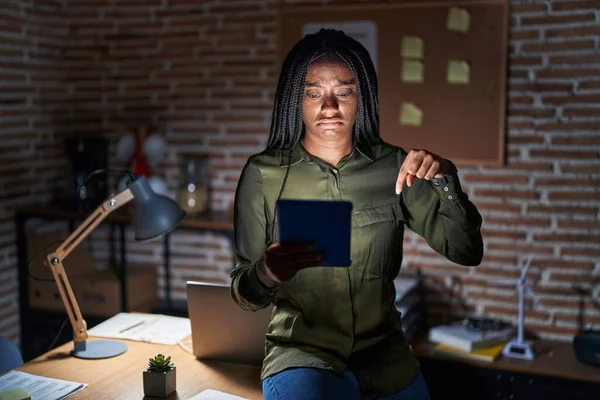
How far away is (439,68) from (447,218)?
6.22 ft

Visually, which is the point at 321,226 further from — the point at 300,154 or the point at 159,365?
the point at 159,365

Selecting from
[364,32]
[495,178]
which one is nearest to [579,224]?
[495,178]

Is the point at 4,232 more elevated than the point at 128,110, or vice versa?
the point at 128,110

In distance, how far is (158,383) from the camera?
2070 mm

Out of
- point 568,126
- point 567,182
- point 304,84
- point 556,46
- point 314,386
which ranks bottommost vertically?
point 314,386

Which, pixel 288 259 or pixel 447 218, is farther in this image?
pixel 447 218

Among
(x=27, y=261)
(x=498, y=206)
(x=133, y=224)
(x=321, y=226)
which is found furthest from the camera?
(x=27, y=261)

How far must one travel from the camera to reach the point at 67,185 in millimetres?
4180

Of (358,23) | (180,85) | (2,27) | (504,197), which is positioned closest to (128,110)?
(180,85)

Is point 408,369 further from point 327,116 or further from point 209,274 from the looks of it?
point 209,274

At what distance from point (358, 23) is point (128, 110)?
1489 millimetres

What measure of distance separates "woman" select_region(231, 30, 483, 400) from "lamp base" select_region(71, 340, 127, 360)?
2.28 feet

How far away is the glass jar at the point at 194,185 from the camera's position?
13.1 ft

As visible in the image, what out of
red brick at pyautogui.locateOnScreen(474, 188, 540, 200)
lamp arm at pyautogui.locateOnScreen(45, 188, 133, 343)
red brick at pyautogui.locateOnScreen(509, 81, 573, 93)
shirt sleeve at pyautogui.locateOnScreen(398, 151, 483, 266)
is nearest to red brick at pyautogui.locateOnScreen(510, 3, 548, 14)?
red brick at pyautogui.locateOnScreen(509, 81, 573, 93)
